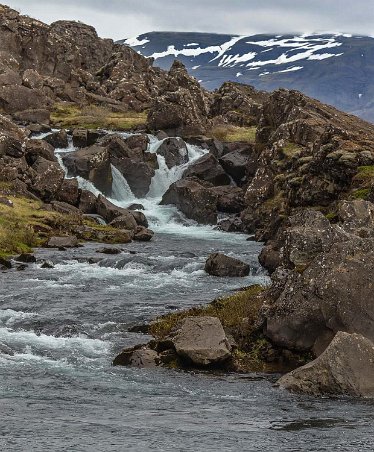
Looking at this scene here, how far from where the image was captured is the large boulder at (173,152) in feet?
287

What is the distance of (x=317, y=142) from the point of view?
63.0m

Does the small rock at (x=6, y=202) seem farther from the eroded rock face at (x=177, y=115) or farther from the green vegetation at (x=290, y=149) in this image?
the eroded rock face at (x=177, y=115)

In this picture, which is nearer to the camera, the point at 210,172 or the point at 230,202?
the point at 230,202

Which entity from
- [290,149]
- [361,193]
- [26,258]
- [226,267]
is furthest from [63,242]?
[290,149]

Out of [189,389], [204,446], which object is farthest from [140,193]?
[204,446]

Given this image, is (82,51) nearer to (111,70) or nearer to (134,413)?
(111,70)

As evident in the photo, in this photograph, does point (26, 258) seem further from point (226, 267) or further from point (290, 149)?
point (290, 149)

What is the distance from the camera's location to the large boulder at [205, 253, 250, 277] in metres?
46.0

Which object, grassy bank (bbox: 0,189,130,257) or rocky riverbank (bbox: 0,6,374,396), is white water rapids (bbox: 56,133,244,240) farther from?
grassy bank (bbox: 0,189,130,257)

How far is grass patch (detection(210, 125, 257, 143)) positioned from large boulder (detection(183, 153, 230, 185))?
1411cm

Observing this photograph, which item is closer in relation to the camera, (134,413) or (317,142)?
(134,413)

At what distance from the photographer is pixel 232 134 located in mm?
103000

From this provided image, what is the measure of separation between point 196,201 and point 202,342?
1831 inches

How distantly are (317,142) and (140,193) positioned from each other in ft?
82.8
